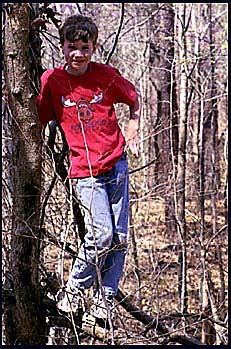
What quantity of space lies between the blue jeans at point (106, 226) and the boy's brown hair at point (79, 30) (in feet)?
1.79

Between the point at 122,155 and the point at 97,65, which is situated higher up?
the point at 97,65

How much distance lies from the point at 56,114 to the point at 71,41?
1.15ft

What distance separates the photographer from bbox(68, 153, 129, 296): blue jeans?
287cm

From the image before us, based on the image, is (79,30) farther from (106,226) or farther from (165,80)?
(165,80)

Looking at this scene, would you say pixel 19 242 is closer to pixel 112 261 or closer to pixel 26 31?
pixel 112 261

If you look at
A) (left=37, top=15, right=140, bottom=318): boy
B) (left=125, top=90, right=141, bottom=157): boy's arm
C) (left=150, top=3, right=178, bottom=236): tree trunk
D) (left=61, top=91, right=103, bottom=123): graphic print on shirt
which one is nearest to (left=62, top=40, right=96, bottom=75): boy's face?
(left=37, top=15, right=140, bottom=318): boy

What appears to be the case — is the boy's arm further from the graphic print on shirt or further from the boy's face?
the boy's face

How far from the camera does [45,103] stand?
9.70 ft

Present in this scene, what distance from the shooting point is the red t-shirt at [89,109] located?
2861mm

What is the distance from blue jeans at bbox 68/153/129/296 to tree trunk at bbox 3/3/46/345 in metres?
0.26

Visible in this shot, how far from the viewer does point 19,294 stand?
3.19 meters

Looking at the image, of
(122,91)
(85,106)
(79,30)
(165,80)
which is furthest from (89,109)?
(165,80)

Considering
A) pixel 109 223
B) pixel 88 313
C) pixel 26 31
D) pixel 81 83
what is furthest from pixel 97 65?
pixel 88 313

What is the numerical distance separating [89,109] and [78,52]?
0.25 m
